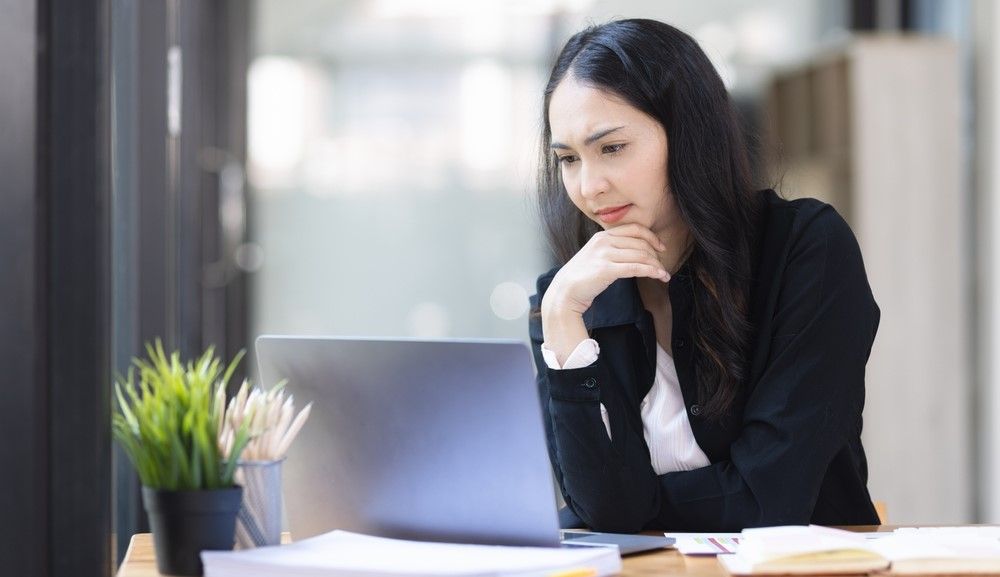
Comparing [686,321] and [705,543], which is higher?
→ [686,321]

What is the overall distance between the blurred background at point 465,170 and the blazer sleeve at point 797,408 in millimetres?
1096

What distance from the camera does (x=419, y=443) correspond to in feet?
4.01

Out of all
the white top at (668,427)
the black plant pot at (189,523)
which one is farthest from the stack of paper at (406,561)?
the white top at (668,427)

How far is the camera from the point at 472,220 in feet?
16.1

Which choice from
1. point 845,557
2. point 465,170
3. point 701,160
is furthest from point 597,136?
point 465,170

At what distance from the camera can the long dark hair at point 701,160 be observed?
5.37 feet

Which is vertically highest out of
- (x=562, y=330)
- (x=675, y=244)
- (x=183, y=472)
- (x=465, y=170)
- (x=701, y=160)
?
(x=465, y=170)

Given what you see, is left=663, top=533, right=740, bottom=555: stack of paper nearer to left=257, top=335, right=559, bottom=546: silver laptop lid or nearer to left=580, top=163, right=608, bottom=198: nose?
left=257, top=335, right=559, bottom=546: silver laptop lid

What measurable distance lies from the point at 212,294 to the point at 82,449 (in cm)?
285

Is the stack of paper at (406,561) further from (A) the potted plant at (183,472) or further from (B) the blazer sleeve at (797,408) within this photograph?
(B) the blazer sleeve at (797,408)

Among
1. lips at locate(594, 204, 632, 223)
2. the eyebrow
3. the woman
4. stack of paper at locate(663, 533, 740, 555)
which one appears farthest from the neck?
stack of paper at locate(663, 533, 740, 555)

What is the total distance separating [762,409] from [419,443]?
0.52 metres

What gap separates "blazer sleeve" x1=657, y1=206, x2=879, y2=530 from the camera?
1493 millimetres

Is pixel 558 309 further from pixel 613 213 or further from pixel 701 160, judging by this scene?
pixel 701 160
